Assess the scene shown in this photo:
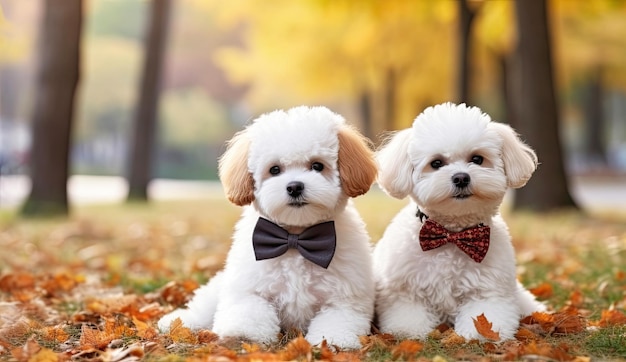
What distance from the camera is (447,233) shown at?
4.44m

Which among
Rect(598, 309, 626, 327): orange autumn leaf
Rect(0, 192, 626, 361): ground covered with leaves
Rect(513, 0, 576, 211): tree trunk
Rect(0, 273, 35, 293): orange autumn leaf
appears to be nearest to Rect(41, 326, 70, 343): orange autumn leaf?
Rect(0, 192, 626, 361): ground covered with leaves

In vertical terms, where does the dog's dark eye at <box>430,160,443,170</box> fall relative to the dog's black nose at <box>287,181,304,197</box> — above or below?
above

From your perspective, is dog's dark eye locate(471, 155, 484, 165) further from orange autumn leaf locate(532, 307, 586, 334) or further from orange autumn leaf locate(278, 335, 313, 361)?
orange autumn leaf locate(278, 335, 313, 361)

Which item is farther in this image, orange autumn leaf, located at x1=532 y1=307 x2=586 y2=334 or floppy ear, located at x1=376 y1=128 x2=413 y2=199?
orange autumn leaf, located at x1=532 y1=307 x2=586 y2=334

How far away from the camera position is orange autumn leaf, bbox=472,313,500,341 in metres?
4.15

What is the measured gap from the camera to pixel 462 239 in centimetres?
443

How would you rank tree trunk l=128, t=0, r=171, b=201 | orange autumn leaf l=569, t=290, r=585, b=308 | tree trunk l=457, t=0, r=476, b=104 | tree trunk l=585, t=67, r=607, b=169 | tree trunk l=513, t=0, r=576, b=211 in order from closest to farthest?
orange autumn leaf l=569, t=290, r=585, b=308, tree trunk l=513, t=0, r=576, b=211, tree trunk l=457, t=0, r=476, b=104, tree trunk l=128, t=0, r=171, b=201, tree trunk l=585, t=67, r=607, b=169

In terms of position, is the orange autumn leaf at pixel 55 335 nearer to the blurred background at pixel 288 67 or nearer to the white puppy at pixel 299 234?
the white puppy at pixel 299 234

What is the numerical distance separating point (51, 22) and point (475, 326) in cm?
925

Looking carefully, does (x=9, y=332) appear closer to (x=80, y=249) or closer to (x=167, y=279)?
(x=167, y=279)

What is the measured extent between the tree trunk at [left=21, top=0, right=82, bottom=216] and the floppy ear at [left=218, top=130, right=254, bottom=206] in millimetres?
8113

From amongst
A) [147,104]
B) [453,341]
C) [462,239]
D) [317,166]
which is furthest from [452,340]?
[147,104]

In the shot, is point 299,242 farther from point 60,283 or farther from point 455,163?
→ point 60,283

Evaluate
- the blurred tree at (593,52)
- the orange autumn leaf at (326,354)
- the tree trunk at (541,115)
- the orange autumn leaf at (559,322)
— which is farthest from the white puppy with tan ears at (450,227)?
the blurred tree at (593,52)
